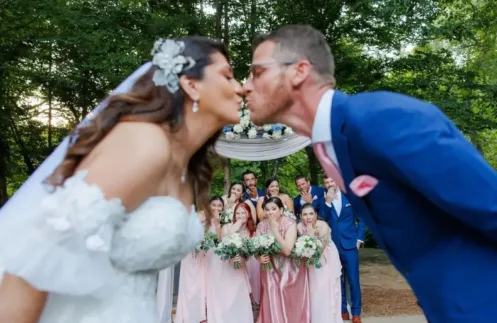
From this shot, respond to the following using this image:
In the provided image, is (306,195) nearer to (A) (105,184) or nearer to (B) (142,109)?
(B) (142,109)

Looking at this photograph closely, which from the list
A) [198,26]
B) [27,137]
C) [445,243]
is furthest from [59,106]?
[445,243]

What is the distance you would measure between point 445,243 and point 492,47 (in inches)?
569

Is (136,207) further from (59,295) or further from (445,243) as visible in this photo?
(445,243)

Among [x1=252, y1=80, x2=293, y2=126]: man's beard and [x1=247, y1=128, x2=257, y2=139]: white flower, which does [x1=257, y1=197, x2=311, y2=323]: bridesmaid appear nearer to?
[x1=247, y1=128, x2=257, y2=139]: white flower

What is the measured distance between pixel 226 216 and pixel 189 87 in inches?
226

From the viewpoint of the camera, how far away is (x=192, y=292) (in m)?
8.36

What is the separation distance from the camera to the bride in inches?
92.3

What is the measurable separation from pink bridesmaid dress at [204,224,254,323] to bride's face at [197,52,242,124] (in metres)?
5.71

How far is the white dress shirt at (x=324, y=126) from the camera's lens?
7.05 feet

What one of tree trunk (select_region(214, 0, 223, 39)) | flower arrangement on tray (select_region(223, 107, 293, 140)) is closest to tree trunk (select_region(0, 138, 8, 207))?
tree trunk (select_region(214, 0, 223, 39))

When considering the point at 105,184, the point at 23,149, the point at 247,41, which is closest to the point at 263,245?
the point at 105,184

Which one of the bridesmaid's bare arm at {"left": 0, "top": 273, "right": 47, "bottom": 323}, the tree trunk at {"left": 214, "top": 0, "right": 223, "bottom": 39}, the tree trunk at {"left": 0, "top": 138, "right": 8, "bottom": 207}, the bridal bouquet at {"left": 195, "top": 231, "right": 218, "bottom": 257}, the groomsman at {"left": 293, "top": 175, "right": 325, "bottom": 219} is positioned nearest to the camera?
the bridesmaid's bare arm at {"left": 0, "top": 273, "right": 47, "bottom": 323}

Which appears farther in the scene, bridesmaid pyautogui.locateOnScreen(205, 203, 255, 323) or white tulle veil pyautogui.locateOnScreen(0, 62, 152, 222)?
bridesmaid pyautogui.locateOnScreen(205, 203, 255, 323)

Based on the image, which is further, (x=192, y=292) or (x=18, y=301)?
(x=192, y=292)
